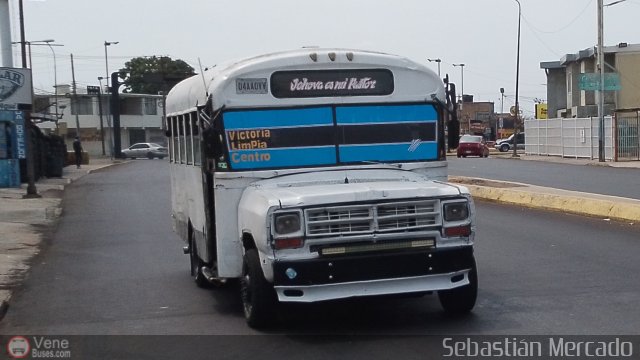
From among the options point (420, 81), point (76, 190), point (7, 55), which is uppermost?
point (7, 55)

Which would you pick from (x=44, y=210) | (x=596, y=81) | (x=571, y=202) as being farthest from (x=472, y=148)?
(x=571, y=202)

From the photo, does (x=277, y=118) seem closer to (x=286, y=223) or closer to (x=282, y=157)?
(x=282, y=157)

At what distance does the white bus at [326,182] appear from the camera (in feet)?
25.8

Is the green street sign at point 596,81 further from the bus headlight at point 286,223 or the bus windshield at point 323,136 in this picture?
the bus headlight at point 286,223

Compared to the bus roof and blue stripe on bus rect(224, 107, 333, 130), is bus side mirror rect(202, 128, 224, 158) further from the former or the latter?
the bus roof

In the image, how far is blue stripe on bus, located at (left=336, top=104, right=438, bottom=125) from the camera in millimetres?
9195

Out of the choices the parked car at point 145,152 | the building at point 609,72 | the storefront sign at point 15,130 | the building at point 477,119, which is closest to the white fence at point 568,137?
the building at point 609,72

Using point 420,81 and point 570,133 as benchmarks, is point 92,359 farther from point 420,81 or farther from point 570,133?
point 570,133

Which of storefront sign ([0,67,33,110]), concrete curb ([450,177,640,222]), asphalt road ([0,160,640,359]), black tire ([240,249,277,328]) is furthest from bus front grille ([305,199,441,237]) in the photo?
storefront sign ([0,67,33,110])

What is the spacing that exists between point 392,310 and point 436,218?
167 cm

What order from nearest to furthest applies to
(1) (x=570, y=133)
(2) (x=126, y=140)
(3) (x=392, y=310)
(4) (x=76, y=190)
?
(3) (x=392, y=310), (4) (x=76, y=190), (1) (x=570, y=133), (2) (x=126, y=140)

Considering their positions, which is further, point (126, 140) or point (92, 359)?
point (126, 140)

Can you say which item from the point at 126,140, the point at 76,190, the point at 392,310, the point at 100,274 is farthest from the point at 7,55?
the point at 126,140

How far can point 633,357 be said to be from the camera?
6.98 meters
